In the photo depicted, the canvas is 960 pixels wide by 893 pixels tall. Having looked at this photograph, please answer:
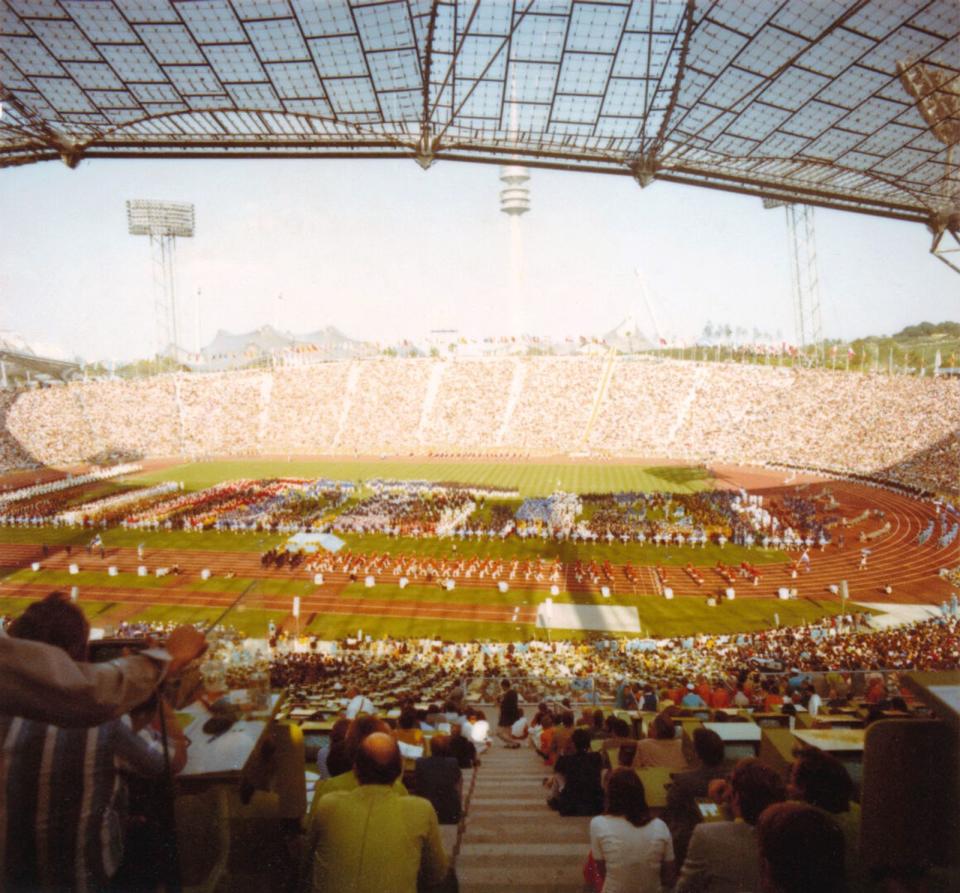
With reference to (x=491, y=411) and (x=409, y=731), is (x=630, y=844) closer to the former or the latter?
(x=409, y=731)

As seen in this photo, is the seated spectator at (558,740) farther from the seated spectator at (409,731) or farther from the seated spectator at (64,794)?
the seated spectator at (64,794)

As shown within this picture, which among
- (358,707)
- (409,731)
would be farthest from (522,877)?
(358,707)

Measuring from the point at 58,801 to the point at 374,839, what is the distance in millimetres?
1049

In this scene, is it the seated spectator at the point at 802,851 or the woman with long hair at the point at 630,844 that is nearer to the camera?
the seated spectator at the point at 802,851

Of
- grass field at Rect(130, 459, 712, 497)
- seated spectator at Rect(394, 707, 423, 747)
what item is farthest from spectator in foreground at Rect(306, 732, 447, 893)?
grass field at Rect(130, 459, 712, 497)

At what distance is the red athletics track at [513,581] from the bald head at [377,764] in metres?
19.6

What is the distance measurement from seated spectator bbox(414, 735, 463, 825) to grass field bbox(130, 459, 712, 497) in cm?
3725

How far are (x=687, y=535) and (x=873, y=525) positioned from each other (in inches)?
392

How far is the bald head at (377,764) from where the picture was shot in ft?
8.84

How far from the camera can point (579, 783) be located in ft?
18.6

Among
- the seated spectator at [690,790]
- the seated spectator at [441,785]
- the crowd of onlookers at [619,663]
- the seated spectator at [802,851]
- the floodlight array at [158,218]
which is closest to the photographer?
the seated spectator at [802,851]

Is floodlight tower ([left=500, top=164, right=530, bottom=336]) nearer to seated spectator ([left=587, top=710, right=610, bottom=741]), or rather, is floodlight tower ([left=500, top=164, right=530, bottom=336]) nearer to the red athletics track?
the red athletics track

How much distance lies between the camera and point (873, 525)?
112 ft

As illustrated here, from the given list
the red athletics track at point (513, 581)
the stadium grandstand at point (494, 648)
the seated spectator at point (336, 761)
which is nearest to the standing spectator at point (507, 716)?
the stadium grandstand at point (494, 648)
